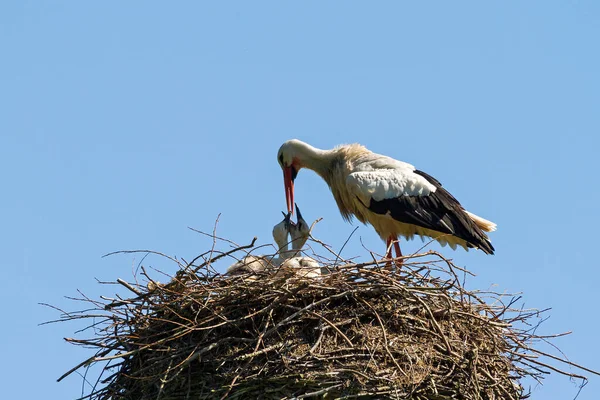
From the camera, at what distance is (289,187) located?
33.6 ft

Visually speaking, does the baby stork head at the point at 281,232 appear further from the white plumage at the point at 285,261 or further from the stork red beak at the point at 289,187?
the stork red beak at the point at 289,187

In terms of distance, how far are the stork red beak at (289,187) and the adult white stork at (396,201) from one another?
16.0 inches

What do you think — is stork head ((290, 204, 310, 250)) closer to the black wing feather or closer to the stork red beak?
the black wing feather

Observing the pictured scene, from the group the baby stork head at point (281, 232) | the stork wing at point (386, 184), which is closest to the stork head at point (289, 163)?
the stork wing at point (386, 184)

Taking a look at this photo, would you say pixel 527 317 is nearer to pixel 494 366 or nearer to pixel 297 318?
pixel 494 366

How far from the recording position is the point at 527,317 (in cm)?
715

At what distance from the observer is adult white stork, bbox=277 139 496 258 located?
9352mm

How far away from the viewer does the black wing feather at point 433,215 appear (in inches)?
368

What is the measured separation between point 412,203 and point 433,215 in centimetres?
21

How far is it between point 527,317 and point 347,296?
4.53 feet

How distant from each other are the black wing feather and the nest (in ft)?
8.01

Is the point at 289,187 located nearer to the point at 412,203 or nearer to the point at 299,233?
the point at 412,203

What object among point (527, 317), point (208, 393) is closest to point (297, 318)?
point (208, 393)

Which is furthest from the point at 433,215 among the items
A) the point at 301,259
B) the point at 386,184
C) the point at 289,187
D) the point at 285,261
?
the point at 285,261
